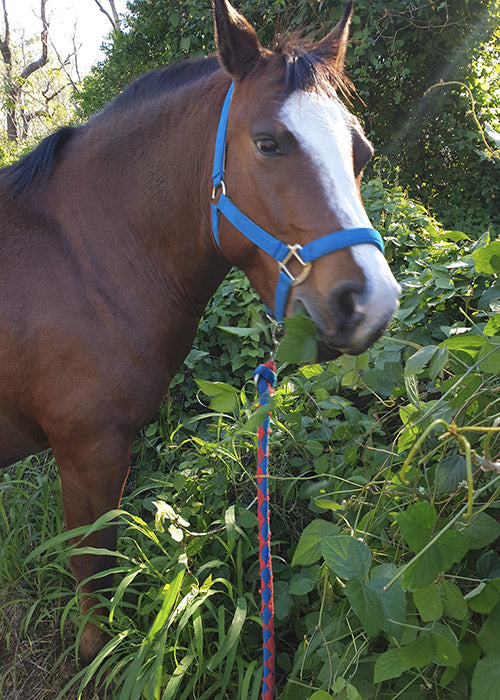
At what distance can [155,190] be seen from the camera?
68.1 inches

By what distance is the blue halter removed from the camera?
1.20 m

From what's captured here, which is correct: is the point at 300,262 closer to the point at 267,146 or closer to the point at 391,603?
the point at 267,146

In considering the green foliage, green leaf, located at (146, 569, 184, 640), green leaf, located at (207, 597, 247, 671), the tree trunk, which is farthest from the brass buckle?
the tree trunk

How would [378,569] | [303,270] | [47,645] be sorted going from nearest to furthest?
[378,569]
[303,270]
[47,645]

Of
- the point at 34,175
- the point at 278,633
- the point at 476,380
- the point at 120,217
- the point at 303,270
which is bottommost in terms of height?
the point at 278,633

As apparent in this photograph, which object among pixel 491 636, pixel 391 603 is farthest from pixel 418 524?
pixel 491 636

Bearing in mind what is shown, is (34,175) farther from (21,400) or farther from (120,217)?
(21,400)

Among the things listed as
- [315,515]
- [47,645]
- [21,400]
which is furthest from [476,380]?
[47,645]

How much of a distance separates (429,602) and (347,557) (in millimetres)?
173

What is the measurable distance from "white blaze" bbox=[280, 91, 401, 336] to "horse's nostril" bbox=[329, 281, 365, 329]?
0.05ft

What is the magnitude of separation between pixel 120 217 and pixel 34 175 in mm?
373

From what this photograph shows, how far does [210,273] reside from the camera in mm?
1800

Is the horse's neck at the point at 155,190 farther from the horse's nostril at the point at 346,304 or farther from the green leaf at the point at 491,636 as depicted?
the green leaf at the point at 491,636

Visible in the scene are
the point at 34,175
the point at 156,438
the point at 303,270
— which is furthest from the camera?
the point at 156,438
